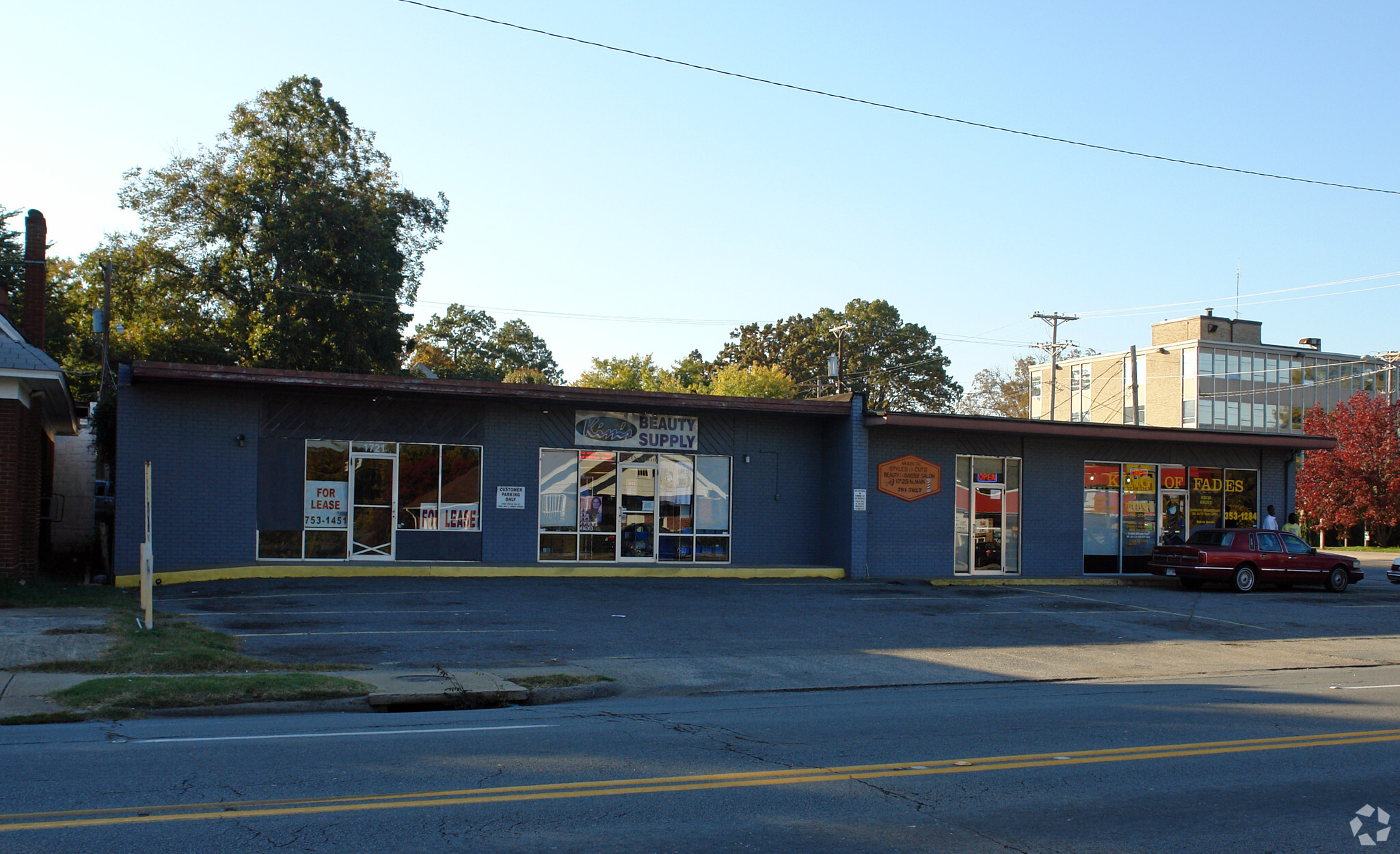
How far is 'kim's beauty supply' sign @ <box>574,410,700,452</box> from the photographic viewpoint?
23578mm

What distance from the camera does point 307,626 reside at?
584 inches

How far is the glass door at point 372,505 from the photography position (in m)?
21.9

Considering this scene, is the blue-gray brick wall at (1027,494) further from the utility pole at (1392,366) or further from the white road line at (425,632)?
the utility pole at (1392,366)

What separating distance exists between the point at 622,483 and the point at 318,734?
Result: 51.2ft

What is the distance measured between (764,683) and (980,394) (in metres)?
88.7

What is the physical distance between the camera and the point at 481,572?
21.9 m

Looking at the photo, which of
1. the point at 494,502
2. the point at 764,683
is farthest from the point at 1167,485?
the point at 764,683

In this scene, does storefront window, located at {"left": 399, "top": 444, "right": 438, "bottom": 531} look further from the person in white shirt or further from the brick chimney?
the person in white shirt

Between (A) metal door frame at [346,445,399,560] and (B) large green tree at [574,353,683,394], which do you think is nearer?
(A) metal door frame at [346,445,399,560]

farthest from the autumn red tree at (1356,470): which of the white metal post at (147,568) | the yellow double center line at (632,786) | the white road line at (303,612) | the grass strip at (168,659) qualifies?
the white metal post at (147,568)

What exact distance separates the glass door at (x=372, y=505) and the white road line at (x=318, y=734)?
45.4ft

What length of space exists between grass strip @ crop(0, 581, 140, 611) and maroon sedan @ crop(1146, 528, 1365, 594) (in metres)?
21.8

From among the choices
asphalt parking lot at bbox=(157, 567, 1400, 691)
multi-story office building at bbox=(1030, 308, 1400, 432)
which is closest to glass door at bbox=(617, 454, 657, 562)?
asphalt parking lot at bbox=(157, 567, 1400, 691)

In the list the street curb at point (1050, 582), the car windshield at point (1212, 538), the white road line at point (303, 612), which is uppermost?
the car windshield at point (1212, 538)
